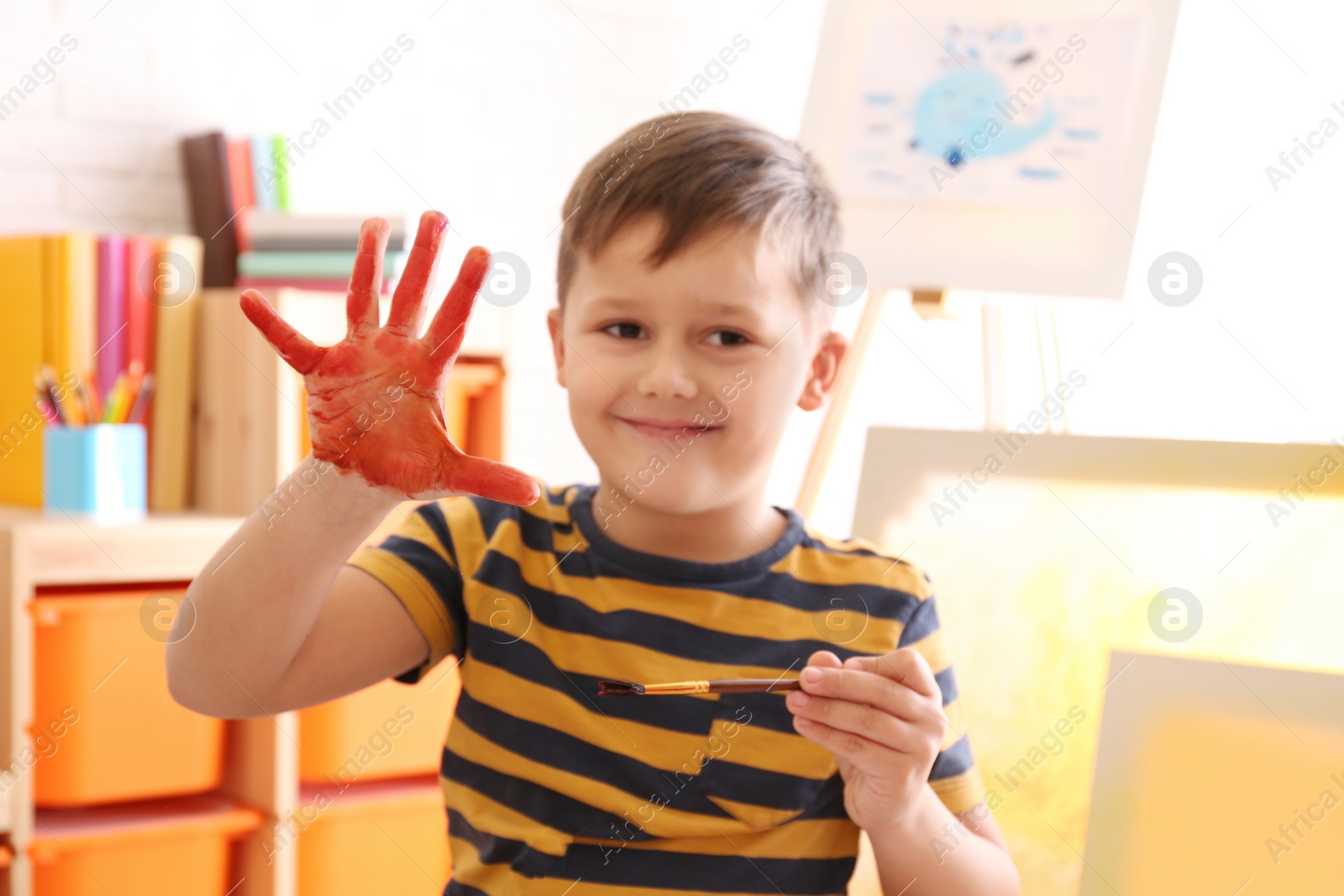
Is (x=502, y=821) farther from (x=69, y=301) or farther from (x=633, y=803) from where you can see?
(x=69, y=301)

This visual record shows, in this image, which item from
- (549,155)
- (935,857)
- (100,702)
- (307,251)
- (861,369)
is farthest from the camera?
(549,155)

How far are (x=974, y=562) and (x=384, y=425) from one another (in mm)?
692

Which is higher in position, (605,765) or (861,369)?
(861,369)

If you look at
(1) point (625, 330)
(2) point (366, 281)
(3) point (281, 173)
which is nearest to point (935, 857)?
(1) point (625, 330)

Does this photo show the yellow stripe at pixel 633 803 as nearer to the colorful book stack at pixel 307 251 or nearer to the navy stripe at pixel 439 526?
the navy stripe at pixel 439 526

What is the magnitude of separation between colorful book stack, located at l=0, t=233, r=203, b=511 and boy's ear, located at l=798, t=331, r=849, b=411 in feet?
2.88

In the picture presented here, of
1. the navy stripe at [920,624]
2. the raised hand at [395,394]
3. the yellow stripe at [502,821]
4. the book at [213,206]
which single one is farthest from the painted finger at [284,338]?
the book at [213,206]

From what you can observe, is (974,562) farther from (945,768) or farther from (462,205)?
(462,205)

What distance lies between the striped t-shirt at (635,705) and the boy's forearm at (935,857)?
0.11ft

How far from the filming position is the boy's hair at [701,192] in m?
0.79

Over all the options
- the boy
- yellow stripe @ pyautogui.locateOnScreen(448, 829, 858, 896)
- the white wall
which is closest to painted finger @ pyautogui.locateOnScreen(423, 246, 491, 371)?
the boy

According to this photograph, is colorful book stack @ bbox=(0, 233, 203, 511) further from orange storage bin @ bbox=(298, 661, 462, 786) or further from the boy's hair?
the boy's hair

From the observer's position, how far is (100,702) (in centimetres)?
127

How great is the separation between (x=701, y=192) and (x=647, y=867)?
1.43 feet
